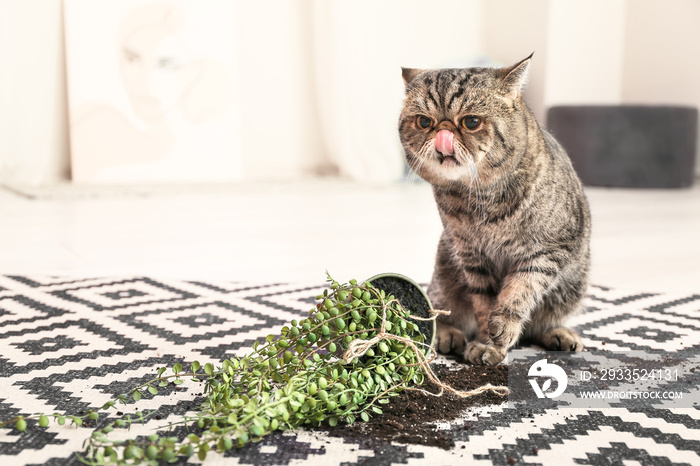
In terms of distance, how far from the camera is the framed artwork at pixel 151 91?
404 centimetres

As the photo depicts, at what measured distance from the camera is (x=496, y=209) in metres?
1.26

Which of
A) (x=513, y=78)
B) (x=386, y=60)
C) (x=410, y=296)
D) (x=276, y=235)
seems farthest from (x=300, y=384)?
(x=386, y=60)

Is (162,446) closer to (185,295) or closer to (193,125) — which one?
(185,295)

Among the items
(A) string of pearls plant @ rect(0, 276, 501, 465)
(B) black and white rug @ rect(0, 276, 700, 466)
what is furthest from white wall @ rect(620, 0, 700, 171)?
(A) string of pearls plant @ rect(0, 276, 501, 465)

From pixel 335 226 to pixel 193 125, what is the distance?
1.82 m

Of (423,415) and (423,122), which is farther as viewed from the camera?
(423,122)

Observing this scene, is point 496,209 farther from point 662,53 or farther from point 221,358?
point 662,53

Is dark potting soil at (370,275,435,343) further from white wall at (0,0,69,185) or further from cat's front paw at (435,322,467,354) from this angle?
white wall at (0,0,69,185)

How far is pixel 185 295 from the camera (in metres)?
1.73

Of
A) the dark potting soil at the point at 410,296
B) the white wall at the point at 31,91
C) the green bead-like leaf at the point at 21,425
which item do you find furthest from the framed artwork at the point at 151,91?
the green bead-like leaf at the point at 21,425

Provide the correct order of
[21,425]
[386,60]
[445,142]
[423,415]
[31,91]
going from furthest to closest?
[386,60], [31,91], [445,142], [423,415], [21,425]

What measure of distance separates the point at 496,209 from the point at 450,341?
0.26 meters

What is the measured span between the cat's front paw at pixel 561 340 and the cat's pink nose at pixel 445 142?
44 centimetres

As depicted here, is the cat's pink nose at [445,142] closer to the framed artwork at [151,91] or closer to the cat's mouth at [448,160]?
the cat's mouth at [448,160]
